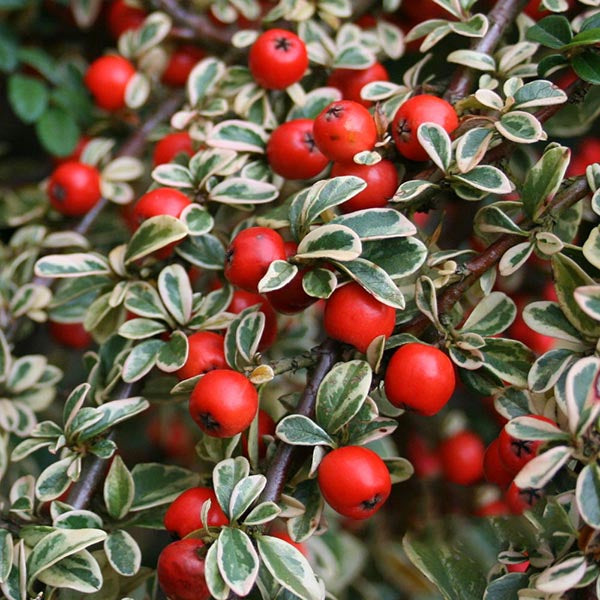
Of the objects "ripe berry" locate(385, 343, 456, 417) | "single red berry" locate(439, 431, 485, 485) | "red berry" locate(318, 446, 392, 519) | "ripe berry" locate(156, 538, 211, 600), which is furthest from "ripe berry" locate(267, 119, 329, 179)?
"single red berry" locate(439, 431, 485, 485)

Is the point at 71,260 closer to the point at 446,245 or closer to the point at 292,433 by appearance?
the point at 292,433

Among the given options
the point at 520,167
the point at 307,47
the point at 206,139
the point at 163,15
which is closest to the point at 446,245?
the point at 520,167

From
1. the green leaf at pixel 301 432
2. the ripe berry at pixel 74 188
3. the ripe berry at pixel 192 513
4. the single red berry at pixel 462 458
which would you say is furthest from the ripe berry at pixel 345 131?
the single red berry at pixel 462 458

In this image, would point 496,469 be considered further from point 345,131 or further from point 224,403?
point 345,131

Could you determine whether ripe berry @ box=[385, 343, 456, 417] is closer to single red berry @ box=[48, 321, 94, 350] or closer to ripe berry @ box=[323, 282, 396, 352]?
ripe berry @ box=[323, 282, 396, 352]

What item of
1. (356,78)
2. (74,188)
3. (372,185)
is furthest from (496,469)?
(74,188)

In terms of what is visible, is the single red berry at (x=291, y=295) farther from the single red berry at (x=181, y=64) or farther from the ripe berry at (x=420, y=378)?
the single red berry at (x=181, y=64)
